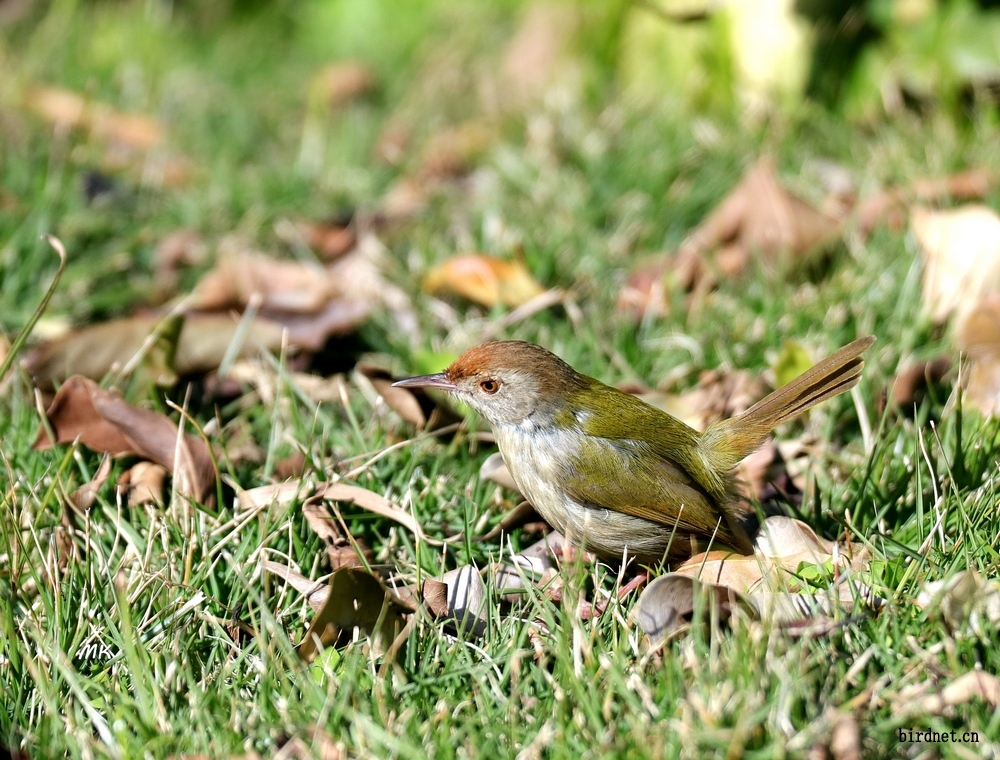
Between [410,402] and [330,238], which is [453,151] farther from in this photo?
[410,402]

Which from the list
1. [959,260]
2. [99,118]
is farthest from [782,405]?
[99,118]

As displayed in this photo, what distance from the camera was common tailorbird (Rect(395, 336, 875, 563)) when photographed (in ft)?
10.0

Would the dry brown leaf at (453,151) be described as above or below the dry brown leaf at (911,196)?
below

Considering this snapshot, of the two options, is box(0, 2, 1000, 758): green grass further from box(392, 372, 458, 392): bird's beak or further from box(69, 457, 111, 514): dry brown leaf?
box(392, 372, 458, 392): bird's beak

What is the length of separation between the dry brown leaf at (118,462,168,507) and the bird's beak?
73 cm

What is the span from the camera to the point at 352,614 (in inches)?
103

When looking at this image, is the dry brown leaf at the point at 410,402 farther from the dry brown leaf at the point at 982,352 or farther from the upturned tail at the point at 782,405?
the dry brown leaf at the point at 982,352

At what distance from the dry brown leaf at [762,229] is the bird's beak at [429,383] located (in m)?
1.60

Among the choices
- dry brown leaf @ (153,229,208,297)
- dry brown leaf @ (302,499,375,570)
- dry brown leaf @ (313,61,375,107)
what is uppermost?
dry brown leaf @ (313,61,375,107)

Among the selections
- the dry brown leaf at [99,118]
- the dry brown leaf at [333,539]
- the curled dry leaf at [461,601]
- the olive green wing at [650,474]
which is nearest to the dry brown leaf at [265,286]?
the dry brown leaf at [333,539]

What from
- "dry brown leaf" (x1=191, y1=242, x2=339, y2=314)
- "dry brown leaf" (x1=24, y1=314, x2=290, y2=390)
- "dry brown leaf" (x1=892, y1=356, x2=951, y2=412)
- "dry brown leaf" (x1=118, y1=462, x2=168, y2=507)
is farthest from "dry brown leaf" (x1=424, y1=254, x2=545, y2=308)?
"dry brown leaf" (x1=118, y1=462, x2=168, y2=507)

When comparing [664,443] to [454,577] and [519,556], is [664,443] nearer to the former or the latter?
[519,556]

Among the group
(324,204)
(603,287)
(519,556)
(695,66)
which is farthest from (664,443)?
(695,66)

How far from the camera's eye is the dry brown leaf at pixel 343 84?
6828 mm
